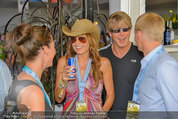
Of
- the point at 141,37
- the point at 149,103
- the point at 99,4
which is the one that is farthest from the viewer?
the point at 99,4

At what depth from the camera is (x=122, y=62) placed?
7.34ft

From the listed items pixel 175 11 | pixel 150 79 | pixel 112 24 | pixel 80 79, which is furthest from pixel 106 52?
pixel 175 11

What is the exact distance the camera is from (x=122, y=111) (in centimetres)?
220

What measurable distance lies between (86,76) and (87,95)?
0.17m

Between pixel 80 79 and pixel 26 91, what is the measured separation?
0.75 meters

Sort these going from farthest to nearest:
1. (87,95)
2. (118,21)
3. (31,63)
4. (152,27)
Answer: (118,21), (87,95), (152,27), (31,63)

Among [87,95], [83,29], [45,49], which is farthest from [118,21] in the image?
[45,49]

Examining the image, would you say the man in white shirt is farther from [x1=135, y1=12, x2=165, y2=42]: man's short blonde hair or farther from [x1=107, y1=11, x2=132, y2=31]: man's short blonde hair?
[x1=107, y1=11, x2=132, y2=31]: man's short blonde hair

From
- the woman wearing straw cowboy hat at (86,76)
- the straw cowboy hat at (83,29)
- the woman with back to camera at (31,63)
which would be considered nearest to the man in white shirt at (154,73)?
the woman wearing straw cowboy hat at (86,76)

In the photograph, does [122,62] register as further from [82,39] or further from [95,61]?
[82,39]

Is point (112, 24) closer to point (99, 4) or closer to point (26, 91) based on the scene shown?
point (99, 4)

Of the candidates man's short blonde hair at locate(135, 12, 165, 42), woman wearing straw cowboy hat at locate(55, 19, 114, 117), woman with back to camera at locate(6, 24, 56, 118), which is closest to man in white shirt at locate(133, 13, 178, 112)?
man's short blonde hair at locate(135, 12, 165, 42)

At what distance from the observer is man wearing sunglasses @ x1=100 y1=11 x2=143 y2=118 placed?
2188 mm

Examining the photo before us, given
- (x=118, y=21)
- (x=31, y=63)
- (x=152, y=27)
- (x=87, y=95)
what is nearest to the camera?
(x=31, y=63)
